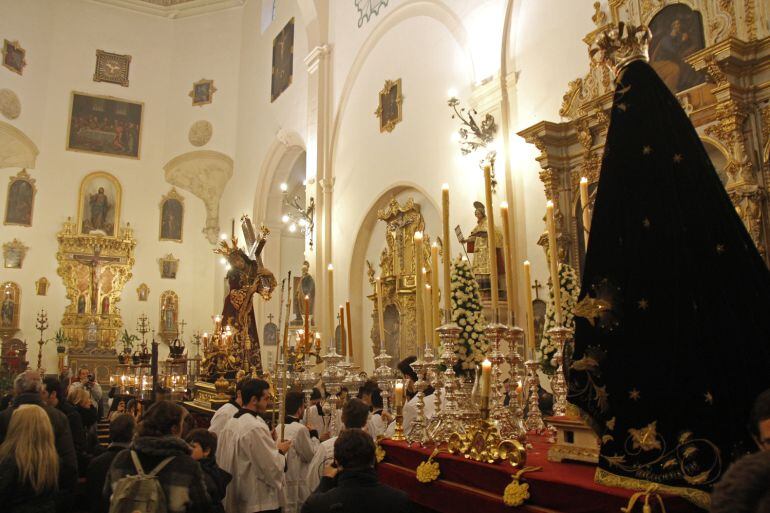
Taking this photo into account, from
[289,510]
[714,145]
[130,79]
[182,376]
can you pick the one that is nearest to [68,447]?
[289,510]

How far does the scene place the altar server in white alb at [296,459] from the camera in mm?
5609

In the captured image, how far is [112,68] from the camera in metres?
26.5

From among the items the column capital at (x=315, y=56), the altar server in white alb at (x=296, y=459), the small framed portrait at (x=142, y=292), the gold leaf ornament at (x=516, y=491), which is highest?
the column capital at (x=315, y=56)

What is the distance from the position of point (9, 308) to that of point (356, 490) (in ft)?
79.1

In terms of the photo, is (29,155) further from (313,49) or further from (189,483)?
(189,483)

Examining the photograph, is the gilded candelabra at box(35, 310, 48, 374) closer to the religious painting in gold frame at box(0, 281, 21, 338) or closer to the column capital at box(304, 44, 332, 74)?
the religious painting in gold frame at box(0, 281, 21, 338)

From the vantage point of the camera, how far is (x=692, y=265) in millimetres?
2582

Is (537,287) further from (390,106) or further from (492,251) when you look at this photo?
(390,106)

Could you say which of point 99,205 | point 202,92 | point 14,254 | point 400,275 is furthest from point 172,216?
point 400,275

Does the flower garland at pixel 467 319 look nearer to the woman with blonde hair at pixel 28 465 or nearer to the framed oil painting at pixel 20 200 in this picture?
the woman with blonde hair at pixel 28 465

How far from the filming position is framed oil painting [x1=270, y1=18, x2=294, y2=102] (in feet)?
71.8

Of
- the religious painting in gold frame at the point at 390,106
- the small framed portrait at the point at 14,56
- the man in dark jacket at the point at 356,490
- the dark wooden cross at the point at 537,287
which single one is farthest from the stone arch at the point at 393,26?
the small framed portrait at the point at 14,56

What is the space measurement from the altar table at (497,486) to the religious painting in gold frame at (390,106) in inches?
458

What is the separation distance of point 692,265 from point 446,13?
11.9 metres
